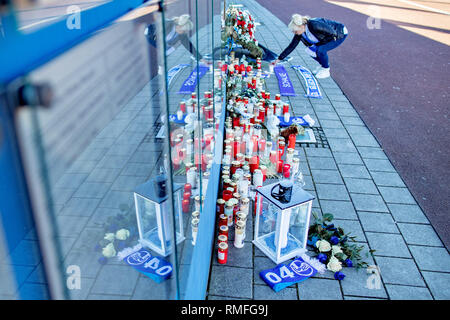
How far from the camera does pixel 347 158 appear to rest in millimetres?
5391

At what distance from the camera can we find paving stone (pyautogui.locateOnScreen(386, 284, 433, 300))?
3.18 meters

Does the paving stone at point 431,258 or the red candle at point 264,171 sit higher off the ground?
the red candle at point 264,171

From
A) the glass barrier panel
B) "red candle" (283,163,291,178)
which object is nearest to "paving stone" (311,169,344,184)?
"red candle" (283,163,291,178)

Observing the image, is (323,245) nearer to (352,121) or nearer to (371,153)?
(371,153)

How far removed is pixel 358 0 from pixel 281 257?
20486mm

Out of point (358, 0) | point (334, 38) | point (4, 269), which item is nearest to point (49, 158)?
point (4, 269)

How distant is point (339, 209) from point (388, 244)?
67 cm

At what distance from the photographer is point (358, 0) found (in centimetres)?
2025

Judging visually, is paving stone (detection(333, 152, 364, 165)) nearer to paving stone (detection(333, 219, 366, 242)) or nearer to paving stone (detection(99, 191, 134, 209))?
paving stone (detection(333, 219, 366, 242))

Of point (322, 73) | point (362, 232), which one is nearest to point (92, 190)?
point (362, 232)

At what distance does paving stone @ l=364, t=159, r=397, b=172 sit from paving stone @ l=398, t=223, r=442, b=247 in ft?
4.02

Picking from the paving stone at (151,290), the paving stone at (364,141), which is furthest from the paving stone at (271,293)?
the paving stone at (364,141)

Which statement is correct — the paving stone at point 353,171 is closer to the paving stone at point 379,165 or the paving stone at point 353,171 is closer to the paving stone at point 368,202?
the paving stone at point 379,165

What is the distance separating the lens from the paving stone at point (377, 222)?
398cm
